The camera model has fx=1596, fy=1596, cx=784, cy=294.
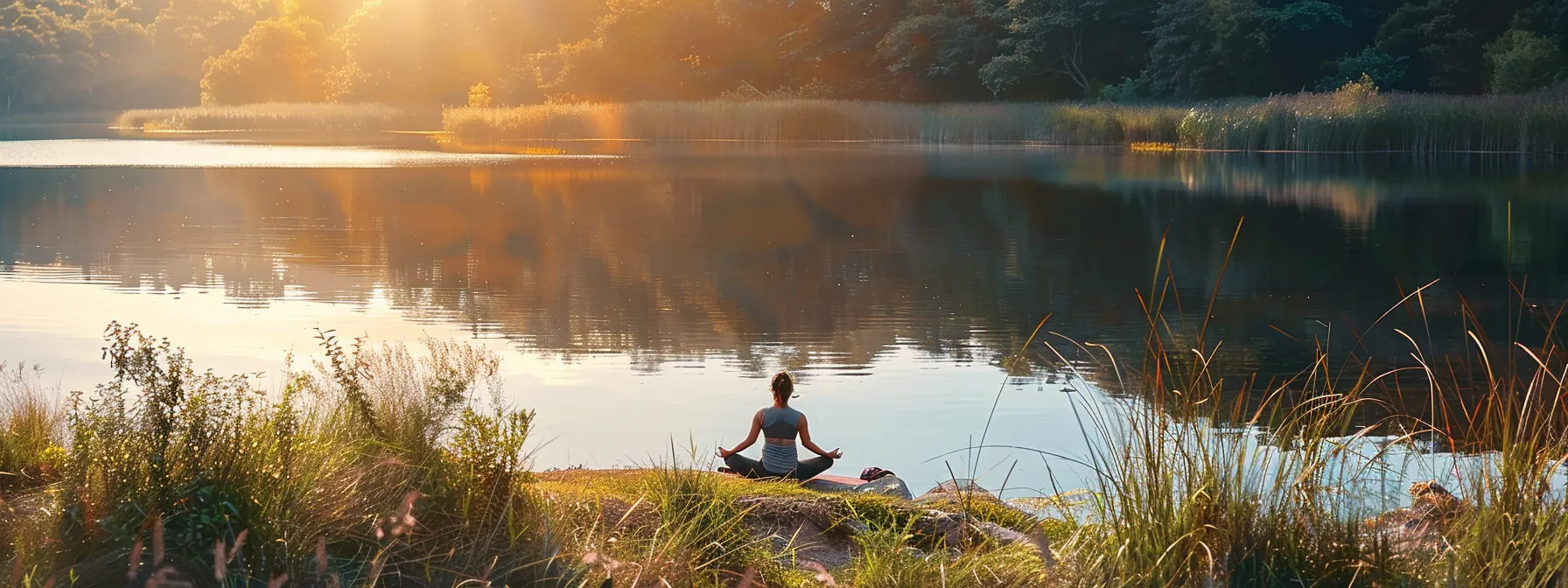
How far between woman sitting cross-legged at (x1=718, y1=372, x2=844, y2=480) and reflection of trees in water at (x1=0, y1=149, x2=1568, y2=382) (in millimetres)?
2829

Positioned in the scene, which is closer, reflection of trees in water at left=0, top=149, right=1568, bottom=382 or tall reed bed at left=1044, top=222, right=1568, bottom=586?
tall reed bed at left=1044, top=222, right=1568, bottom=586

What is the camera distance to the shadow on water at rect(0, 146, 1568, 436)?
11734 mm

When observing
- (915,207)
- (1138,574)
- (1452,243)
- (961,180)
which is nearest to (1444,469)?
(1138,574)

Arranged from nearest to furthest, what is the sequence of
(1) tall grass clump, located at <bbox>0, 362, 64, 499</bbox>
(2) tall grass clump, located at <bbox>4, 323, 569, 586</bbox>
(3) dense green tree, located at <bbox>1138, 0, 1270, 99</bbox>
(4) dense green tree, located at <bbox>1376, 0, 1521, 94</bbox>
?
(2) tall grass clump, located at <bbox>4, 323, 569, 586</bbox> → (1) tall grass clump, located at <bbox>0, 362, 64, 499</bbox> → (4) dense green tree, located at <bbox>1376, 0, 1521, 94</bbox> → (3) dense green tree, located at <bbox>1138, 0, 1270, 99</bbox>

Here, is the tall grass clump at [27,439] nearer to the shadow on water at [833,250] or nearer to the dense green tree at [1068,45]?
the shadow on water at [833,250]

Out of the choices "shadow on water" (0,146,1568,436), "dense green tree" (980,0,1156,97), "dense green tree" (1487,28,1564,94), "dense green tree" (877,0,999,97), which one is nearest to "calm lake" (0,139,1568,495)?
"shadow on water" (0,146,1568,436)

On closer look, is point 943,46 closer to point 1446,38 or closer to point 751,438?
point 1446,38

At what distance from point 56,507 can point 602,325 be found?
737 centimetres

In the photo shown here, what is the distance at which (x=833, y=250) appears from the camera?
1709 centimetres

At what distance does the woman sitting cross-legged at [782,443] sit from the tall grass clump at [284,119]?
65.9 metres

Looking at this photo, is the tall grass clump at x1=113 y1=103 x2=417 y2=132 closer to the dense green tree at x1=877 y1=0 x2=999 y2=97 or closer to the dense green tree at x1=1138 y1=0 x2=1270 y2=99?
the dense green tree at x1=877 y1=0 x2=999 y2=97

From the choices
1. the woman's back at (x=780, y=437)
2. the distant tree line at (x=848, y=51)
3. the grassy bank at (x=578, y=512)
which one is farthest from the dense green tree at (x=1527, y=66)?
the grassy bank at (x=578, y=512)

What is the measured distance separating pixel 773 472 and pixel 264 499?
10.2 feet

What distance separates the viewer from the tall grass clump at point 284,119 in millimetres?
70562
